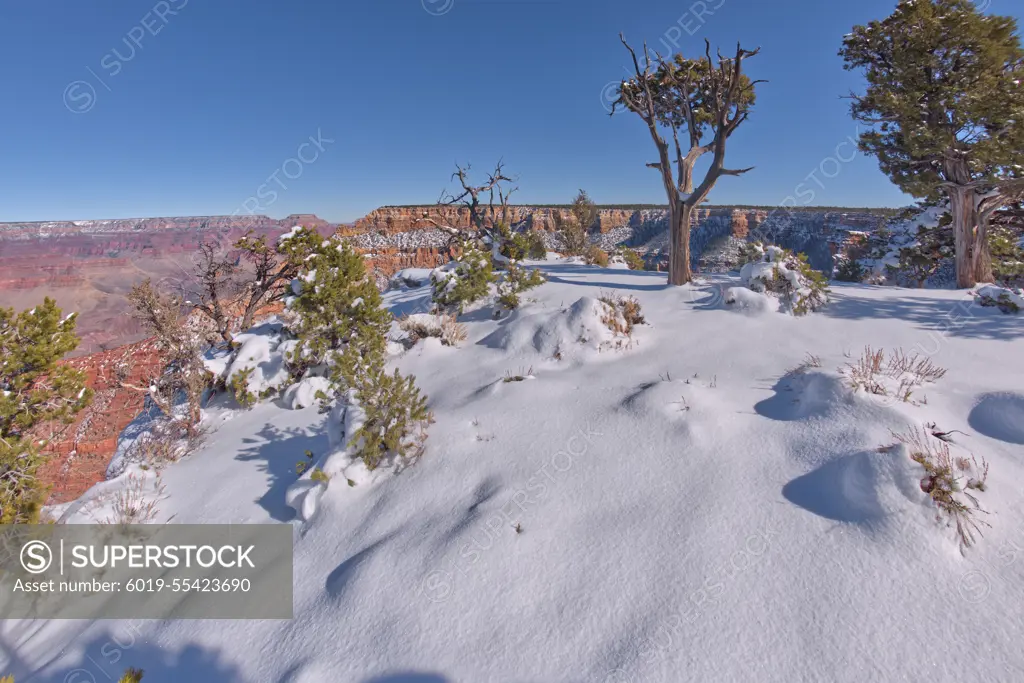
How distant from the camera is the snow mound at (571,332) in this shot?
6.25m

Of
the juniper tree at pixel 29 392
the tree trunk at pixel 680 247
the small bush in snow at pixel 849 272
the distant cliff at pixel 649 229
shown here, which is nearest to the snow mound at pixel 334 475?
the juniper tree at pixel 29 392

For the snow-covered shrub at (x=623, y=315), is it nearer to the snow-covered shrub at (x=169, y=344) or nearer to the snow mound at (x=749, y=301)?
the snow mound at (x=749, y=301)

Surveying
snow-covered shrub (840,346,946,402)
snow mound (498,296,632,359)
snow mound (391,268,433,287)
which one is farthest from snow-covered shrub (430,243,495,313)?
snow-covered shrub (840,346,946,402)

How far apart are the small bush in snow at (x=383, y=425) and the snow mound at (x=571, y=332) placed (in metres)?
2.51

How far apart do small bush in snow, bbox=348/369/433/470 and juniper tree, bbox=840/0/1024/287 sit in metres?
11.8

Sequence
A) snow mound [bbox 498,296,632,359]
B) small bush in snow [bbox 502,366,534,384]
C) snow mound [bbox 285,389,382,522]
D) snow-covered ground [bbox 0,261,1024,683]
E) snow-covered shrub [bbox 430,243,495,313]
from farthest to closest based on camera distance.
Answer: snow-covered shrub [bbox 430,243,495,313]
snow mound [bbox 498,296,632,359]
small bush in snow [bbox 502,366,534,384]
snow mound [bbox 285,389,382,522]
snow-covered ground [bbox 0,261,1024,683]

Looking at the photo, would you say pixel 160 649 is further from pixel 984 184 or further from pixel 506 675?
pixel 984 184

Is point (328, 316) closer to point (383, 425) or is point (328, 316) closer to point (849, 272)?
point (383, 425)

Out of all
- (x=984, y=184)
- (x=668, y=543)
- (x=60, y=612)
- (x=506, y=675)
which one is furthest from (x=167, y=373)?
(x=984, y=184)

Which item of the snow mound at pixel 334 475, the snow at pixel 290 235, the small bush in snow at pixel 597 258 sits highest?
the snow at pixel 290 235

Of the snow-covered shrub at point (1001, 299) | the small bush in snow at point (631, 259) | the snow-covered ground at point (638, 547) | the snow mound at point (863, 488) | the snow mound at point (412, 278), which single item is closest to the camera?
the snow-covered ground at point (638, 547)

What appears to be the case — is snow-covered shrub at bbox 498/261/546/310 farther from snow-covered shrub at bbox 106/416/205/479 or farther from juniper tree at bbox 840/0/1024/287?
juniper tree at bbox 840/0/1024/287

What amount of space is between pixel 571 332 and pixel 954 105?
1005 centimetres

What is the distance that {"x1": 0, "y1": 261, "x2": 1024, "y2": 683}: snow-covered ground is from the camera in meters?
2.20
